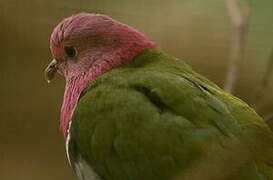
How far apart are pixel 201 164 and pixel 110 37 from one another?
75cm

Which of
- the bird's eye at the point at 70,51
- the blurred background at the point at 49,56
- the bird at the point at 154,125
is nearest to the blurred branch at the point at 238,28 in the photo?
the blurred background at the point at 49,56

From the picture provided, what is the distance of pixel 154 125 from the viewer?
2.60 m

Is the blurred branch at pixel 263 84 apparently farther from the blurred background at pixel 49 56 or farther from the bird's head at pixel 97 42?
the bird's head at pixel 97 42

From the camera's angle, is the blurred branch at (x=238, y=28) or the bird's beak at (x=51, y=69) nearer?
the blurred branch at (x=238, y=28)

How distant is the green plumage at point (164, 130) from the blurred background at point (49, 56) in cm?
48

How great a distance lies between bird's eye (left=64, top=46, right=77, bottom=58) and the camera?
10.1 ft

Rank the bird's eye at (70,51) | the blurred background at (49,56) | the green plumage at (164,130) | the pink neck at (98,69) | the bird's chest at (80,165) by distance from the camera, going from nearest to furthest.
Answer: the green plumage at (164,130) → the bird's chest at (80,165) → the pink neck at (98,69) → the bird's eye at (70,51) → the blurred background at (49,56)

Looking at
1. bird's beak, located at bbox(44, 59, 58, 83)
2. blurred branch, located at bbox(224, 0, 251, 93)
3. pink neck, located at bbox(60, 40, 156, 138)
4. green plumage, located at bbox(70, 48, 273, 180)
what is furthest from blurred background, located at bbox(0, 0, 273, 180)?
green plumage, located at bbox(70, 48, 273, 180)

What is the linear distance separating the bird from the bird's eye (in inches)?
4.0

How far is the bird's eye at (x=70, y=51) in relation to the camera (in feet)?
10.1

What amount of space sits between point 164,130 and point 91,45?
1.90 ft

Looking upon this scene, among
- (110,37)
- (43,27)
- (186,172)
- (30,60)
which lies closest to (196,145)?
(186,172)

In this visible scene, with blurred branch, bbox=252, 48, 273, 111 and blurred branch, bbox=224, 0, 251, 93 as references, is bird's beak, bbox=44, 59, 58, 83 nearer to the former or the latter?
blurred branch, bbox=224, 0, 251, 93

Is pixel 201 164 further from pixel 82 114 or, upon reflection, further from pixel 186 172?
pixel 82 114
